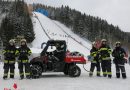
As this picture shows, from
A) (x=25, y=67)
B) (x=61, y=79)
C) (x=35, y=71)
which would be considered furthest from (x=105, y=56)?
(x=25, y=67)

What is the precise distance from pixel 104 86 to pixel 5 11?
4173 inches

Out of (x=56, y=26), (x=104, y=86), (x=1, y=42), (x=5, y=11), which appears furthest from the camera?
(x=56, y=26)

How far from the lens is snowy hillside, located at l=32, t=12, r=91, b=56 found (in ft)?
322

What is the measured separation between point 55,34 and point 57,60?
96877 mm

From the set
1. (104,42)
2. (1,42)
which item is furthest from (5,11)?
(104,42)

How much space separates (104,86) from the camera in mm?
14289

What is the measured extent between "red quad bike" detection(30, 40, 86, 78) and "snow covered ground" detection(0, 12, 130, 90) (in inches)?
18.6

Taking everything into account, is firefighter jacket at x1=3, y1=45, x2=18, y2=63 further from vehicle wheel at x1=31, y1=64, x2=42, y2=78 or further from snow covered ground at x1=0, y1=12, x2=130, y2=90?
vehicle wheel at x1=31, y1=64, x2=42, y2=78

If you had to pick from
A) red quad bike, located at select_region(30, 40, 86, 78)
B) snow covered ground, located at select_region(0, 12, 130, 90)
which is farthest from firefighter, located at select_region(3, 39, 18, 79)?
red quad bike, located at select_region(30, 40, 86, 78)

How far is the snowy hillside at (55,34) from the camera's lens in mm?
98025

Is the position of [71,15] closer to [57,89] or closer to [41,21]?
[41,21]

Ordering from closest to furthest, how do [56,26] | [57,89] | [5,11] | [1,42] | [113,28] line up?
[57,89], [1,42], [5,11], [56,26], [113,28]

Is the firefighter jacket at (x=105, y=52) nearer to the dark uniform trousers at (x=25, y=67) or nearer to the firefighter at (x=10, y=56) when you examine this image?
the dark uniform trousers at (x=25, y=67)

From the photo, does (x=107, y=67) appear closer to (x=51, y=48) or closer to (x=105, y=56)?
(x=105, y=56)
